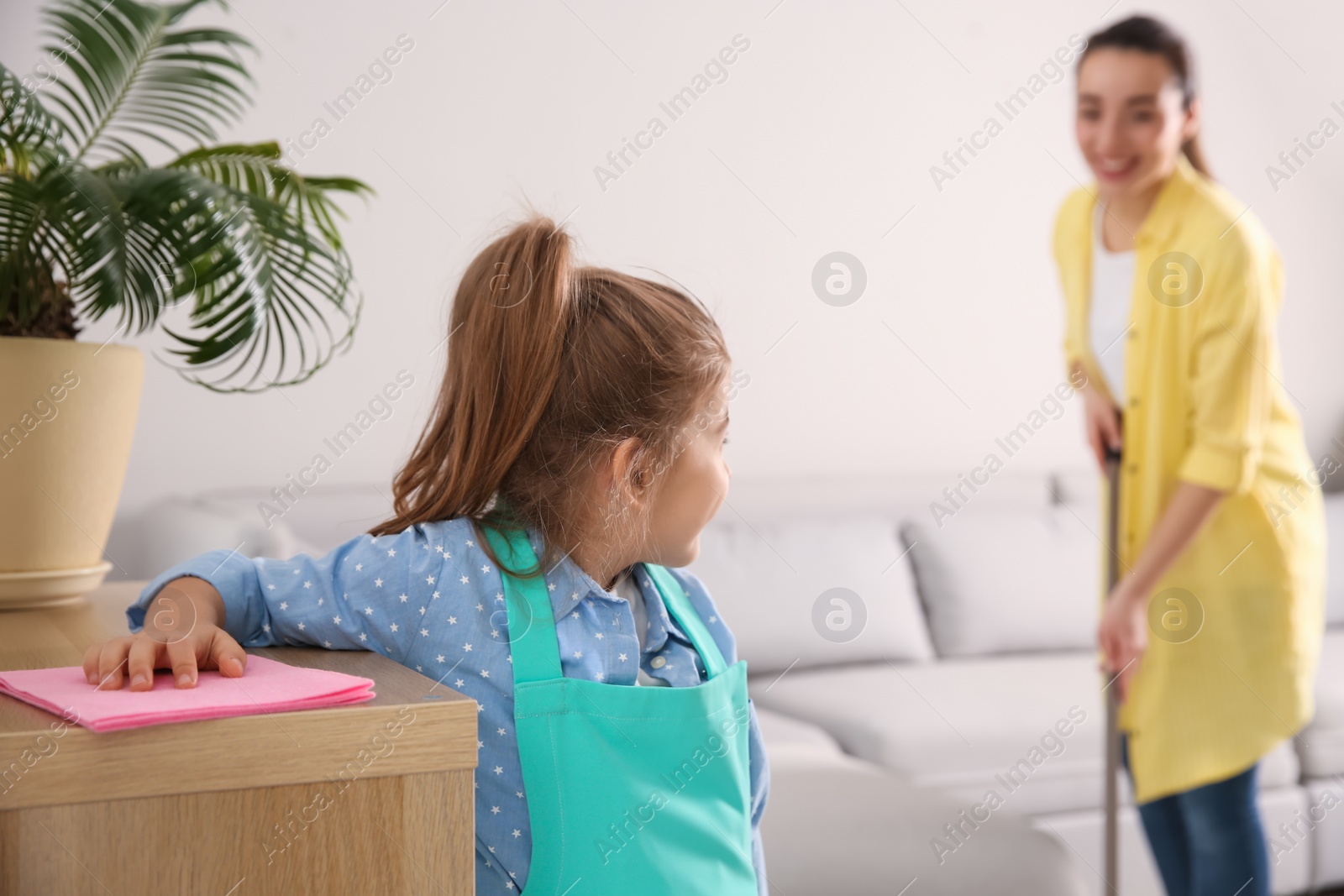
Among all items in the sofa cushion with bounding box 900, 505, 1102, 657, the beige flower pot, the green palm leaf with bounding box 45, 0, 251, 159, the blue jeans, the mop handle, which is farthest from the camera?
the sofa cushion with bounding box 900, 505, 1102, 657

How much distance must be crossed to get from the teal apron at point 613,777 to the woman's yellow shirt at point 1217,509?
4.16ft

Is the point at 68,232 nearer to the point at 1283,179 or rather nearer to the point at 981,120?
the point at 981,120

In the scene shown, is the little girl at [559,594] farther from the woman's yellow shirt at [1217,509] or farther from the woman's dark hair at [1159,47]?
the woman's dark hair at [1159,47]

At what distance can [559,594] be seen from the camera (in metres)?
0.64

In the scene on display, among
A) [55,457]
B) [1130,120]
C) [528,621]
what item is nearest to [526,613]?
[528,621]

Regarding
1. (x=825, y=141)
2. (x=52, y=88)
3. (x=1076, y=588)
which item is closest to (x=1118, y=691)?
(x=1076, y=588)

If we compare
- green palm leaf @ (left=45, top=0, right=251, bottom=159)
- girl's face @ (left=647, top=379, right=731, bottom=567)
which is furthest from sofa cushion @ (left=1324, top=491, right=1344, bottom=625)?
green palm leaf @ (left=45, top=0, right=251, bottom=159)

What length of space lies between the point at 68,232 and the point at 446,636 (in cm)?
50

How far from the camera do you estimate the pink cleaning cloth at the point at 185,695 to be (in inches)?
17.0

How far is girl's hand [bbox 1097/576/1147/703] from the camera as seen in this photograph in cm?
181

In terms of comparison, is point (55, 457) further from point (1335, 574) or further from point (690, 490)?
point (1335, 574)

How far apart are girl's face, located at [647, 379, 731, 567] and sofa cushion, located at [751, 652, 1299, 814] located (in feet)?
3.50

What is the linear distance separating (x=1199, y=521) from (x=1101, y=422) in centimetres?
37

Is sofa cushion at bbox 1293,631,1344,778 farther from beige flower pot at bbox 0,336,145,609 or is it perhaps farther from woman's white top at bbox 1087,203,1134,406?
beige flower pot at bbox 0,336,145,609
